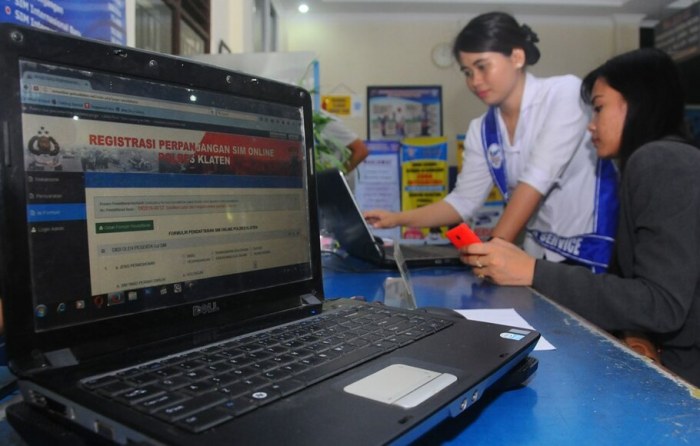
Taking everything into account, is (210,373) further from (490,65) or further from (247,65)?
(490,65)

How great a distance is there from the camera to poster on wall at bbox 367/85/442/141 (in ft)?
13.1

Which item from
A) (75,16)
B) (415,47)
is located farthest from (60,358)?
(415,47)

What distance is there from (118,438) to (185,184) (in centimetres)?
27

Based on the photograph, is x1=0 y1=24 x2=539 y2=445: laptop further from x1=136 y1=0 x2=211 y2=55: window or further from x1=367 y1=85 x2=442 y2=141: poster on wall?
x1=367 y1=85 x2=442 y2=141: poster on wall

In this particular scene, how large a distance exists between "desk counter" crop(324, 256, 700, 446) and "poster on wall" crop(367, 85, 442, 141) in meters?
3.39

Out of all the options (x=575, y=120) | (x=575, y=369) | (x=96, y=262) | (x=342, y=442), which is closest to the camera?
(x=342, y=442)

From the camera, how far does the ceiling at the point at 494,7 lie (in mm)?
3676

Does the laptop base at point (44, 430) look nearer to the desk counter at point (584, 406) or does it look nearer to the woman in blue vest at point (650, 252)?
the desk counter at point (584, 406)

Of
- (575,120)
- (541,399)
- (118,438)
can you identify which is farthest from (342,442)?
(575,120)

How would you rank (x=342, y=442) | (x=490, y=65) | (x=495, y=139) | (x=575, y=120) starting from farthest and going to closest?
(x=495, y=139) < (x=490, y=65) < (x=575, y=120) < (x=342, y=442)

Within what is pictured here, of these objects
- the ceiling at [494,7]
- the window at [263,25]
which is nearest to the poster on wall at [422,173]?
the ceiling at [494,7]

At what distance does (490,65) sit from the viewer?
151cm

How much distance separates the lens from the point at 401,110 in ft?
13.0

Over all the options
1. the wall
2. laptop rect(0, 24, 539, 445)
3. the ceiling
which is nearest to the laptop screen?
laptop rect(0, 24, 539, 445)
